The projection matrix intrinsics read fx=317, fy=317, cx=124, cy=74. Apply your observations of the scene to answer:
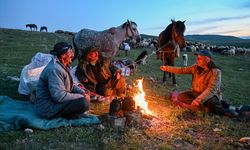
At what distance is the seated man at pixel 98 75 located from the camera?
7.98m

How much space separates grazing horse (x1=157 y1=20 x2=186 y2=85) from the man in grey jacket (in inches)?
247

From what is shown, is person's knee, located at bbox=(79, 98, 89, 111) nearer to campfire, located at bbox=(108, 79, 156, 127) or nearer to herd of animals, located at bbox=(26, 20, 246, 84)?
campfire, located at bbox=(108, 79, 156, 127)

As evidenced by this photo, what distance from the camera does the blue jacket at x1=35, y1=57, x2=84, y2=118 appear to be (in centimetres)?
560

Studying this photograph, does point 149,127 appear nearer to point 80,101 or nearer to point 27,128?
point 80,101

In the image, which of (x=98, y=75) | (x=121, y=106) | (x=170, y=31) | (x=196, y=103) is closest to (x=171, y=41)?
(x=170, y=31)

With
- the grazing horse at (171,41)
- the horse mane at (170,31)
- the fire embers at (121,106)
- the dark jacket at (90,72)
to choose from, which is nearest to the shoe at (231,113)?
the fire embers at (121,106)

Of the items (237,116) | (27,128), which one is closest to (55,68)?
(27,128)

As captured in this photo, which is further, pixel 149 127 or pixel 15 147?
pixel 149 127

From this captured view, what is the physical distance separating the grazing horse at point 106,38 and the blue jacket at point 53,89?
472cm

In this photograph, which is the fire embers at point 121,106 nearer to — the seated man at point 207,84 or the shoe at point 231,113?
the seated man at point 207,84

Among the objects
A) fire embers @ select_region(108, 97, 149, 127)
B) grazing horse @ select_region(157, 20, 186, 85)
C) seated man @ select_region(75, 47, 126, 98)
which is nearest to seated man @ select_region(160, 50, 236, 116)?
fire embers @ select_region(108, 97, 149, 127)

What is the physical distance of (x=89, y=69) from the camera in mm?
8070

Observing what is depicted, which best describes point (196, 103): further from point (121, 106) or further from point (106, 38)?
point (106, 38)

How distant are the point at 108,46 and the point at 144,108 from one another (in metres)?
4.54
